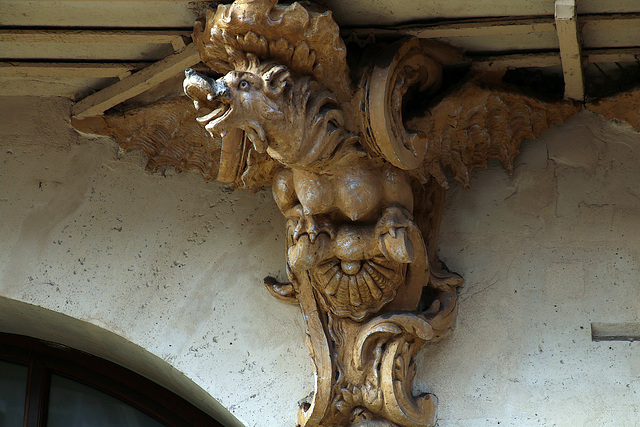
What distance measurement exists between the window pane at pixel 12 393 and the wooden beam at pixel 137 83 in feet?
2.47

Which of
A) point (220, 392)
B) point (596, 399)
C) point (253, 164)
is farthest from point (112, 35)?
point (596, 399)

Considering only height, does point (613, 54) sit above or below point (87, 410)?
above

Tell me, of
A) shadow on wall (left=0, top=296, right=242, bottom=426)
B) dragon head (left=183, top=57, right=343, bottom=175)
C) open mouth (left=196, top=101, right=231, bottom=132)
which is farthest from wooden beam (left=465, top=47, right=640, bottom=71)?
shadow on wall (left=0, top=296, right=242, bottom=426)

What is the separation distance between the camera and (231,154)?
70.4 inches

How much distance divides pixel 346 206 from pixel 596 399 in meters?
0.70

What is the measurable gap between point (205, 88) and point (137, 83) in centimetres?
48

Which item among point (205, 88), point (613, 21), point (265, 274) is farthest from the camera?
point (265, 274)

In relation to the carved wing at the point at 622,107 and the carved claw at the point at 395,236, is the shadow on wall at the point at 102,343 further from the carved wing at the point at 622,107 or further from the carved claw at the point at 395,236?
the carved wing at the point at 622,107

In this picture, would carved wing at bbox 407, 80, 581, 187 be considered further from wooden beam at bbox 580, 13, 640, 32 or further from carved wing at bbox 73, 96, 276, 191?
carved wing at bbox 73, 96, 276, 191

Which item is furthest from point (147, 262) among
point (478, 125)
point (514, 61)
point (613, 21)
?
point (613, 21)

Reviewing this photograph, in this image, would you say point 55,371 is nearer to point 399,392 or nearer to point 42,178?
point 42,178

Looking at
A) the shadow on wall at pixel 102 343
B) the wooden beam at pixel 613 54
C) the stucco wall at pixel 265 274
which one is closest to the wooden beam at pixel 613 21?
the wooden beam at pixel 613 54

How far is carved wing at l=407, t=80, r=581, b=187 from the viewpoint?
1.93 meters

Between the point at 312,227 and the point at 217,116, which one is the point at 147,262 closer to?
the point at 312,227
